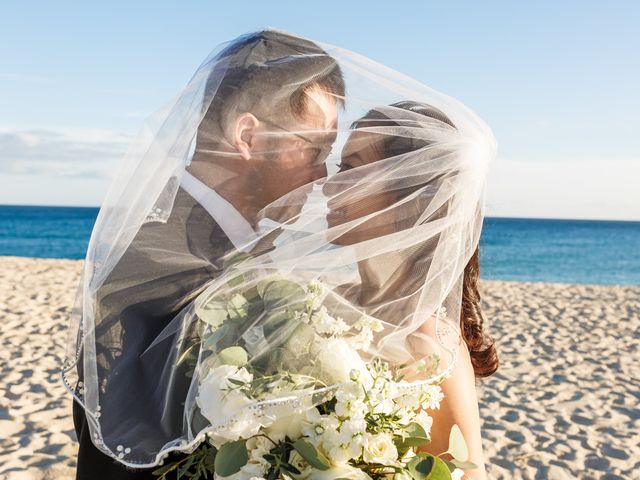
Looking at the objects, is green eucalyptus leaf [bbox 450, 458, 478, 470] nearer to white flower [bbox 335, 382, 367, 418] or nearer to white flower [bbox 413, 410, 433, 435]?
white flower [bbox 413, 410, 433, 435]

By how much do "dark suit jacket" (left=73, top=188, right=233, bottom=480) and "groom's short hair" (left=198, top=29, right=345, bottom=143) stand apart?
0.29 metres

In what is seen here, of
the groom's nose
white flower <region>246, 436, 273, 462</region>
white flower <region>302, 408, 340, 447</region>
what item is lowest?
white flower <region>246, 436, 273, 462</region>

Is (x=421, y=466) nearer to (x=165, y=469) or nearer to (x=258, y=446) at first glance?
(x=258, y=446)

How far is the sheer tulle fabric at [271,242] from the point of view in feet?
5.21

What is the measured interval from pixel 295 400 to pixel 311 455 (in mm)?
120

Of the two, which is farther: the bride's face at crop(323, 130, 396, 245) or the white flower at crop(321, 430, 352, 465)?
the bride's face at crop(323, 130, 396, 245)

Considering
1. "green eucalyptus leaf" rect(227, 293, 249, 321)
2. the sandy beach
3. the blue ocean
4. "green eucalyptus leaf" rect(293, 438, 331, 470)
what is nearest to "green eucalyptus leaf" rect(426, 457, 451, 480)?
"green eucalyptus leaf" rect(293, 438, 331, 470)

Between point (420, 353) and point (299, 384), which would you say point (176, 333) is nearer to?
point (299, 384)

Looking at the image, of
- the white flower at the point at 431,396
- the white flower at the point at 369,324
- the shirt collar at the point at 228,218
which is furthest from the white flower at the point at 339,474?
the shirt collar at the point at 228,218

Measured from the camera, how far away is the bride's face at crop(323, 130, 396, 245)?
1.94 meters

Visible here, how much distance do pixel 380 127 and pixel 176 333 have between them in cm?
87

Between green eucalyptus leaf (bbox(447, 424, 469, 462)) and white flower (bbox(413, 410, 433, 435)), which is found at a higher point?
white flower (bbox(413, 410, 433, 435))

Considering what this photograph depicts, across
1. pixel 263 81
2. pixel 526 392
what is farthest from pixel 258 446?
pixel 526 392

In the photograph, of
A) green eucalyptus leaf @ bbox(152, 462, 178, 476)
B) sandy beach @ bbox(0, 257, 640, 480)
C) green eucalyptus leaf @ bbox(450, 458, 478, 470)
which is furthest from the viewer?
sandy beach @ bbox(0, 257, 640, 480)
